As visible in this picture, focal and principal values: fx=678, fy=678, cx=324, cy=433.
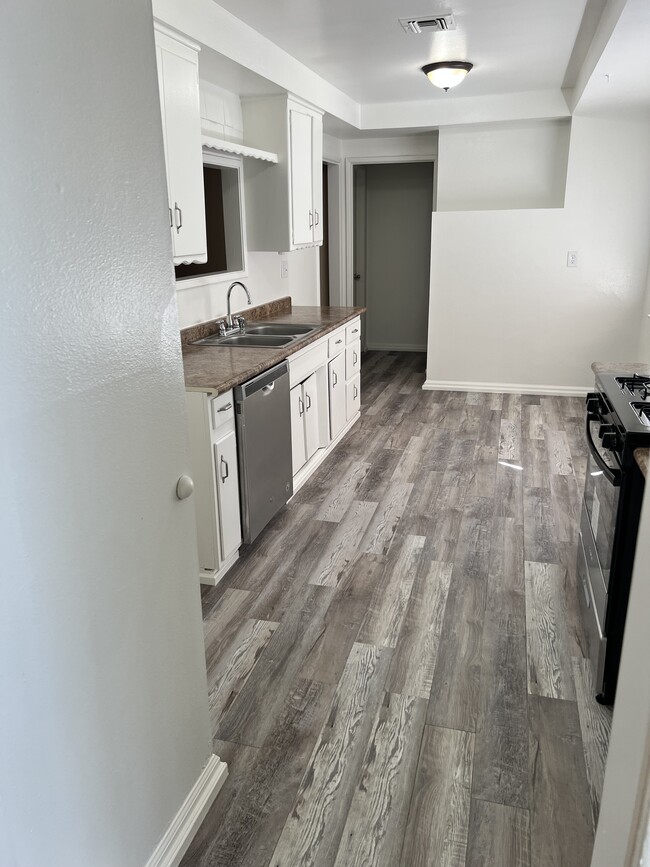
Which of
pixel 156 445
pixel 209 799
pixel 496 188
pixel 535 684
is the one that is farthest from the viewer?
pixel 496 188

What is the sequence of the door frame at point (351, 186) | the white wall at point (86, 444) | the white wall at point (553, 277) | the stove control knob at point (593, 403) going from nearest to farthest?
the white wall at point (86, 444) → the stove control knob at point (593, 403) → the white wall at point (553, 277) → the door frame at point (351, 186)

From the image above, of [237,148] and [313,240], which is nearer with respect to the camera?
[237,148]

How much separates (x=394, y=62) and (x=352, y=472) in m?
2.62

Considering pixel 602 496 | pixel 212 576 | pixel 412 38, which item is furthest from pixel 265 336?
pixel 602 496

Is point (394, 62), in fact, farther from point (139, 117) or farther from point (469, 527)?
point (139, 117)

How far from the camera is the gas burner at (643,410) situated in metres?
2.11

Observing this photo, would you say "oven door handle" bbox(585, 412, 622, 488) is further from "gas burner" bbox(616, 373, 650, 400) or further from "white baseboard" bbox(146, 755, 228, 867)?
"white baseboard" bbox(146, 755, 228, 867)

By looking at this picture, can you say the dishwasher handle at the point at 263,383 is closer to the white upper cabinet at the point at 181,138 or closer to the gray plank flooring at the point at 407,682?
the white upper cabinet at the point at 181,138

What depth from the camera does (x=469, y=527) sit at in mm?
3504

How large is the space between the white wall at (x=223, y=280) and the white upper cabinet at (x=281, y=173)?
0.44 feet

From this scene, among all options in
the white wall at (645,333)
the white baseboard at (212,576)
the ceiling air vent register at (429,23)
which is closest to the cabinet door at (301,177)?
the ceiling air vent register at (429,23)

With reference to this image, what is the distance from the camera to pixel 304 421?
3.98 metres

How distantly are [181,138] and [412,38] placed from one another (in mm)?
1640

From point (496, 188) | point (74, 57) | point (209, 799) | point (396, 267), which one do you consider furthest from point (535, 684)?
point (396, 267)
